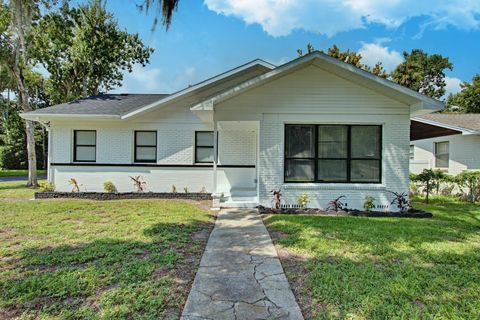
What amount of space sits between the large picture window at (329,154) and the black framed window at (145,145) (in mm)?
5868

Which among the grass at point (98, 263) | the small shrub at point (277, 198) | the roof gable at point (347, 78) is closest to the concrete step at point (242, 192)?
the small shrub at point (277, 198)

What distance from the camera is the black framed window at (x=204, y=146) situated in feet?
37.4

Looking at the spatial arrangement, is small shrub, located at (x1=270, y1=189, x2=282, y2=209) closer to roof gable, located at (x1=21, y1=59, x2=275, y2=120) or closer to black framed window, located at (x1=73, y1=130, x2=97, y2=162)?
roof gable, located at (x1=21, y1=59, x2=275, y2=120)

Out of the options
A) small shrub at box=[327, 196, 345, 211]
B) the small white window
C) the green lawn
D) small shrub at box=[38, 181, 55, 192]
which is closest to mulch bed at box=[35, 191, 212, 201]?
small shrub at box=[38, 181, 55, 192]

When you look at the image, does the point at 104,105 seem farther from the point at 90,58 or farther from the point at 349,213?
the point at 90,58

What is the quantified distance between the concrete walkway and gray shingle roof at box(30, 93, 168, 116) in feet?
27.2

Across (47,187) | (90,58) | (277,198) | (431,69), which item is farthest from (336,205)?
(431,69)

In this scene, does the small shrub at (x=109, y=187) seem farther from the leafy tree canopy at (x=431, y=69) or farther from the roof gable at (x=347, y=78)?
the leafy tree canopy at (x=431, y=69)

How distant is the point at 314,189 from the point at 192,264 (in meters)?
5.31

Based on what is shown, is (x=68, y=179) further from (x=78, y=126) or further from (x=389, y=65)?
(x=389, y=65)

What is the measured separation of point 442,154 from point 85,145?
16.7 metres

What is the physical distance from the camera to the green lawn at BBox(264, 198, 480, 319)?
9.84ft

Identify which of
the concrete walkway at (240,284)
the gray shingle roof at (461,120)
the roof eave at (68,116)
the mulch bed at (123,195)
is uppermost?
the gray shingle roof at (461,120)

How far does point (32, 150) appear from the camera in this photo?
14266 millimetres
